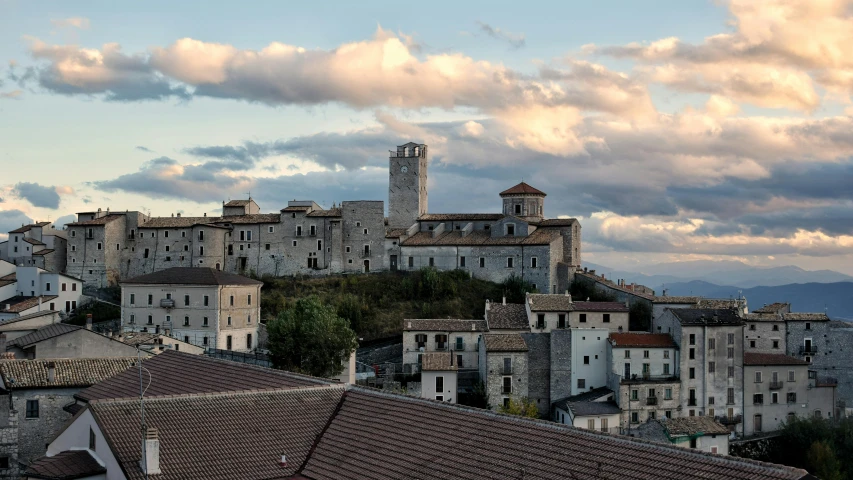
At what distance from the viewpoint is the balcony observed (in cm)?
6250

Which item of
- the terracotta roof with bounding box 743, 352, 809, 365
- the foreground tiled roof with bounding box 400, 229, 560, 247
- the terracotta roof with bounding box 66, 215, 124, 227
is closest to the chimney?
the terracotta roof with bounding box 743, 352, 809, 365

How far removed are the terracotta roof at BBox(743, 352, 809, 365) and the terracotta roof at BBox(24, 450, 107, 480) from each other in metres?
50.2

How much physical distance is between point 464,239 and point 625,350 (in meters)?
25.8

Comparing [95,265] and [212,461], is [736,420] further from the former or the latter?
[95,265]

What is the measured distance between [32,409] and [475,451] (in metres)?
23.8

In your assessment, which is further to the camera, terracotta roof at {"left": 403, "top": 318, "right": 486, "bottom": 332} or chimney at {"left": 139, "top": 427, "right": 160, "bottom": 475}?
terracotta roof at {"left": 403, "top": 318, "right": 486, "bottom": 332}

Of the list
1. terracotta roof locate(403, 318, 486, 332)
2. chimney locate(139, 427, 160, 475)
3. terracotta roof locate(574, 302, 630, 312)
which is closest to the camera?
chimney locate(139, 427, 160, 475)

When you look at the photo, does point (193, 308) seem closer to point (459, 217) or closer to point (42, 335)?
point (42, 335)

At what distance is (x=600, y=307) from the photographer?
6769 centimetres

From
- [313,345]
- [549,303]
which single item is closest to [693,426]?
[549,303]

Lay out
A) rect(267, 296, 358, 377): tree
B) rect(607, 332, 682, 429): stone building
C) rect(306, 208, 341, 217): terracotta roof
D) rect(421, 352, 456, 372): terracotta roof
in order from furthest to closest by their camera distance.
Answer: rect(306, 208, 341, 217): terracotta roof < rect(421, 352, 456, 372): terracotta roof < rect(607, 332, 682, 429): stone building < rect(267, 296, 358, 377): tree

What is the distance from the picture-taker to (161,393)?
29.4 metres

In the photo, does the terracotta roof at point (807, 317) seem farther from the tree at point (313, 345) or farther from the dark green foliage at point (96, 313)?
the dark green foliage at point (96, 313)

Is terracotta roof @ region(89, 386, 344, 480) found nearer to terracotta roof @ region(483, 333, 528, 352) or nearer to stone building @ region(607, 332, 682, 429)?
terracotta roof @ region(483, 333, 528, 352)
